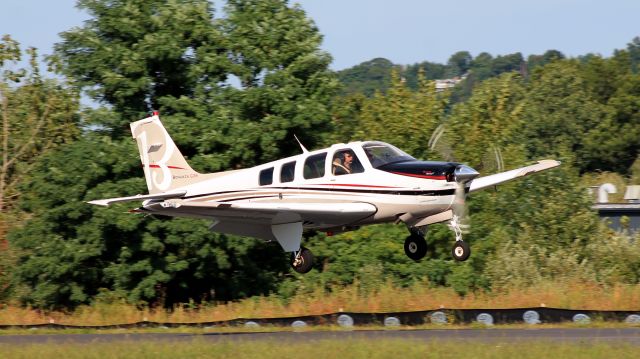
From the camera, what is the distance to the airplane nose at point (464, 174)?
1895 centimetres

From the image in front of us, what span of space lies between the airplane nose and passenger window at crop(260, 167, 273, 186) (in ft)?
14.4

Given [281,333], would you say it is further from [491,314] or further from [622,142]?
[622,142]

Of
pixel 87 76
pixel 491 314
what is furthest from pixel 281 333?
pixel 87 76

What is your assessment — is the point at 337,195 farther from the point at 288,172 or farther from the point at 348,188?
the point at 288,172

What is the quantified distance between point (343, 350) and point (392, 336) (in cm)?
420

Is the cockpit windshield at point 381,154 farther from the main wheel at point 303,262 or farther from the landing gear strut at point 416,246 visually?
the main wheel at point 303,262

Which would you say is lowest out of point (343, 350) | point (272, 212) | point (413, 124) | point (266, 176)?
point (343, 350)

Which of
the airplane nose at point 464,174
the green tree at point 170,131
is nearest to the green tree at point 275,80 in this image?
the green tree at point 170,131

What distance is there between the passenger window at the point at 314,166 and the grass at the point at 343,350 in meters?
3.68

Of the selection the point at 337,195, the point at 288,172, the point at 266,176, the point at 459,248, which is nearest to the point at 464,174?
the point at 459,248

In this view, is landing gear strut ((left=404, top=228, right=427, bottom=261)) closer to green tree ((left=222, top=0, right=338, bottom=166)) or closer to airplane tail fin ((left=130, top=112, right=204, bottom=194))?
airplane tail fin ((left=130, top=112, right=204, bottom=194))

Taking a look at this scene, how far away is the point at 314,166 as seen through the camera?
20625mm

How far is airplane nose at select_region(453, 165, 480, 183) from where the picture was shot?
62.2 feet

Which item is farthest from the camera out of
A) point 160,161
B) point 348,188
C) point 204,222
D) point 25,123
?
point 25,123
